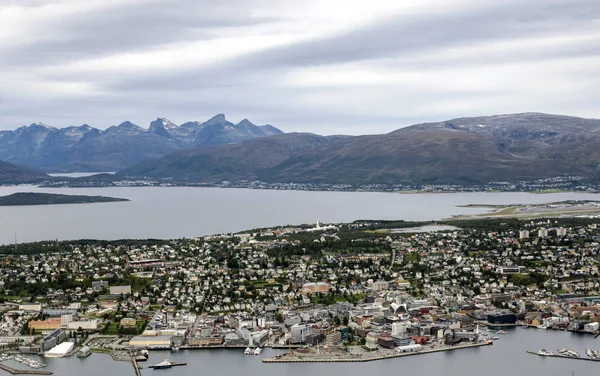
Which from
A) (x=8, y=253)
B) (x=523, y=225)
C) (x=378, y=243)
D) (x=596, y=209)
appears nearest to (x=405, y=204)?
(x=596, y=209)

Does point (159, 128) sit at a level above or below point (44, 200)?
above

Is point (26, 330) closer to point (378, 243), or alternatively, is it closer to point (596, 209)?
point (378, 243)

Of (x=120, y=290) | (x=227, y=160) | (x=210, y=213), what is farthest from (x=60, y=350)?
(x=227, y=160)

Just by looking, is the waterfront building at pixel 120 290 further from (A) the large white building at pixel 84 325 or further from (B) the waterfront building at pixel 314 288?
(B) the waterfront building at pixel 314 288

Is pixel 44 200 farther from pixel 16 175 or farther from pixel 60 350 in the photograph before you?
pixel 60 350

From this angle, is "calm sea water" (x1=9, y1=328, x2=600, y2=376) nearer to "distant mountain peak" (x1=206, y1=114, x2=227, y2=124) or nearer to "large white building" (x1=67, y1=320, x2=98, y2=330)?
"large white building" (x1=67, y1=320, x2=98, y2=330)

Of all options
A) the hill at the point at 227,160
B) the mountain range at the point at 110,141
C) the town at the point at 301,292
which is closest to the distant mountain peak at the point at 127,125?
the mountain range at the point at 110,141
